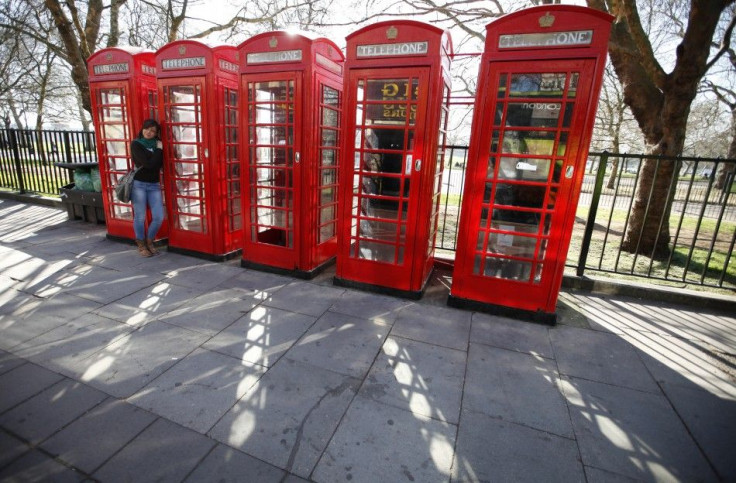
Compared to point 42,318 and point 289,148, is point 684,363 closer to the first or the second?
point 289,148

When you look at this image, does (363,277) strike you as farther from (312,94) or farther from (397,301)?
(312,94)

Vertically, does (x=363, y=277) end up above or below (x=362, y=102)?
below

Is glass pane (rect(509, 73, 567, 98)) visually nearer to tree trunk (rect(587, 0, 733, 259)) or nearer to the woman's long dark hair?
tree trunk (rect(587, 0, 733, 259))

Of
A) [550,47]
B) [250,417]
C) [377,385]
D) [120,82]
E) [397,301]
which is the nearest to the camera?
[250,417]

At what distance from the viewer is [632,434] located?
2.34 m

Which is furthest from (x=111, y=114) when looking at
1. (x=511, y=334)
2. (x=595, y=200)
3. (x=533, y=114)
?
(x=595, y=200)

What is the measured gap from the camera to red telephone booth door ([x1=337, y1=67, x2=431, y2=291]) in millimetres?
3811

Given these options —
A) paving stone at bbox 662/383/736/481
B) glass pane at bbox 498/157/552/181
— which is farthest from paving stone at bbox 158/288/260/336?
paving stone at bbox 662/383/736/481

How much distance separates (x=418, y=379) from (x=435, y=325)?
0.96 metres

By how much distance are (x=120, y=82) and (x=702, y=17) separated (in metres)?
9.04

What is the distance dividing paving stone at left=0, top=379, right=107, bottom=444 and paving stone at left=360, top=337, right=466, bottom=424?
1.92 metres

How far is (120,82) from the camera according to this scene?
538cm

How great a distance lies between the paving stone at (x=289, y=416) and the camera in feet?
6.80

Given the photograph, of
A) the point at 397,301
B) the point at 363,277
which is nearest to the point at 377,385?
the point at 397,301
